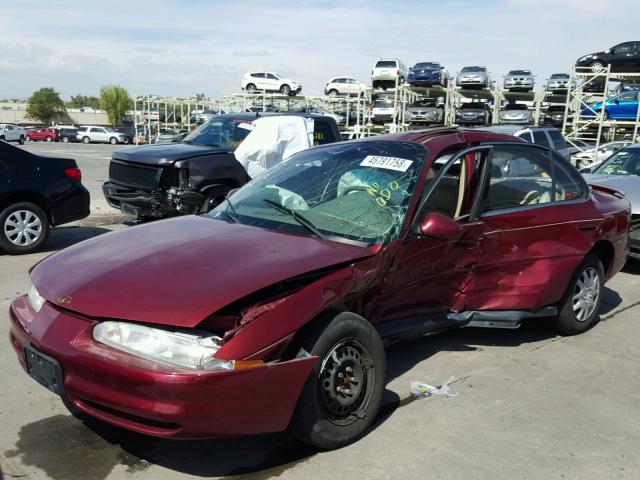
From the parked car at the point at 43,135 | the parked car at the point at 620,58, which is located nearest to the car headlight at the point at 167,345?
the parked car at the point at 620,58

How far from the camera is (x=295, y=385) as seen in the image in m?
2.79

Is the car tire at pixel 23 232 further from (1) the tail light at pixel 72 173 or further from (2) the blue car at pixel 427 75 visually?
(2) the blue car at pixel 427 75

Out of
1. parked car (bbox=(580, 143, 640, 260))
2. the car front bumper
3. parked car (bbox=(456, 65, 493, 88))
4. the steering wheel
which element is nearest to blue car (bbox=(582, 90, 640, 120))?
parked car (bbox=(456, 65, 493, 88))

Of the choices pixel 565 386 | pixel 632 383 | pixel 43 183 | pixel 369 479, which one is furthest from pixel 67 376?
pixel 43 183

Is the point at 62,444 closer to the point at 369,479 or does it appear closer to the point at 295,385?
the point at 295,385

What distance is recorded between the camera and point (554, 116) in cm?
2878

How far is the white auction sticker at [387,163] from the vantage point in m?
3.94

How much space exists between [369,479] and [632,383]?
2.39 m

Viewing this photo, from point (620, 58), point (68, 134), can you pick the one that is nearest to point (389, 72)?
point (620, 58)

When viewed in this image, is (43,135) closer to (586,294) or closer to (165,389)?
(586,294)

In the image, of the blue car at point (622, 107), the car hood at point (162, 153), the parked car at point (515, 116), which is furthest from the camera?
the parked car at point (515, 116)

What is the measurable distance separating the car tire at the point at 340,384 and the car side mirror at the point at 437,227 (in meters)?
0.72

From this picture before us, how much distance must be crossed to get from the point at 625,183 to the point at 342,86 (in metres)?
33.7

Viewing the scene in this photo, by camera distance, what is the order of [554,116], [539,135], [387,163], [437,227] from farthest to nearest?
[554,116] < [539,135] < [387,163] < [437,227]
